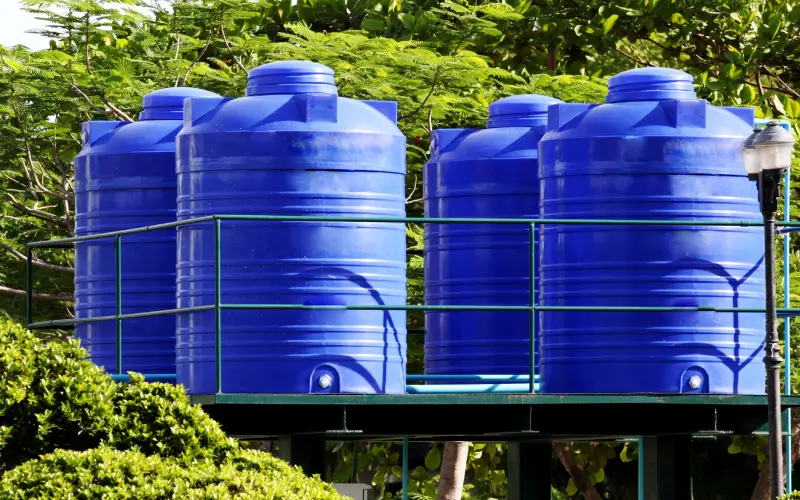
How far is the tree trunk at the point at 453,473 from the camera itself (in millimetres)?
18156

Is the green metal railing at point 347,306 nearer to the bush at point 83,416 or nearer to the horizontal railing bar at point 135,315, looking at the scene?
the horizontal railing bar at point 135,315

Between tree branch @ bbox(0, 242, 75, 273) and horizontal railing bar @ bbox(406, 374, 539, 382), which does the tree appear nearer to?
tree branch @ bbox(0, 242, 75, 273)

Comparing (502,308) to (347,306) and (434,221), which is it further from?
(347,306)

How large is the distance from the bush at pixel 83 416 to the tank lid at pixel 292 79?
2411 mm

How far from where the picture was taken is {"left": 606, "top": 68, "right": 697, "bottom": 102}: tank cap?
11023 millimetres

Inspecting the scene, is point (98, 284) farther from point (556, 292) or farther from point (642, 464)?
point (642, 464)

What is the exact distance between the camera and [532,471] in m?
11.2

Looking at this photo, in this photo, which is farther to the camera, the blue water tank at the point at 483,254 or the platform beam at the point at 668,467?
the blue water tank at the point at 483,254

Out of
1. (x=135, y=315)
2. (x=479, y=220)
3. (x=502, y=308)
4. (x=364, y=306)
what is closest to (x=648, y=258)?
(x=502, y=308)

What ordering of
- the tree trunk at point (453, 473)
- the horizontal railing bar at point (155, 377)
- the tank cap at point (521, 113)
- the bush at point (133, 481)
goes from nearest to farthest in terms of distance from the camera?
1. the bush at point (133, 481)
2. the horizontal railing bar at point (155, 377)
3. the tank cap at point (521, 113)
4. the tree trunk at point (453, 473)

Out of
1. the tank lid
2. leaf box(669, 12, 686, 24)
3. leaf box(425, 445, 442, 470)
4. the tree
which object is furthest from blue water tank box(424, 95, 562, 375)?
leaf box(669, 12, 686, 24)

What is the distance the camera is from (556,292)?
10.9m

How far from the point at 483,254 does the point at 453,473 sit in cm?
675

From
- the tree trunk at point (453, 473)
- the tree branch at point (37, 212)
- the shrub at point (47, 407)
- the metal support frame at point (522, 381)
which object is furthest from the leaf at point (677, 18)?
the shrub at point (47, 407)
